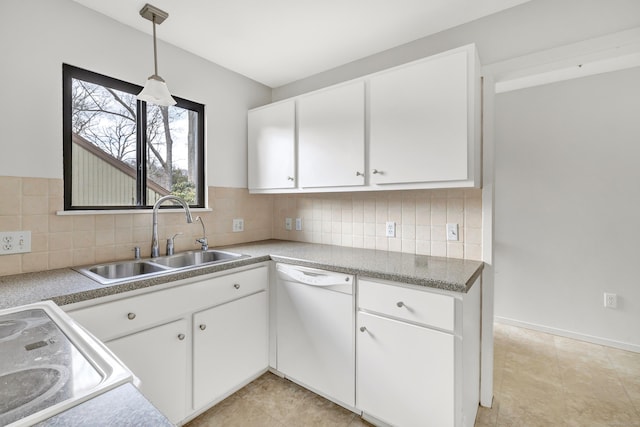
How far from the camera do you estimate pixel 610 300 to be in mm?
2383

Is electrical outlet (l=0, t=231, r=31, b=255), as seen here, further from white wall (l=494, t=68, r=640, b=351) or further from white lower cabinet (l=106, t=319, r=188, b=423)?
white wall (l=494, t=68, r=640, b=351)

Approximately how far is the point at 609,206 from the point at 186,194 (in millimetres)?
3404

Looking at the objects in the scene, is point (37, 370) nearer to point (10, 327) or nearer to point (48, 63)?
point (10, 327)

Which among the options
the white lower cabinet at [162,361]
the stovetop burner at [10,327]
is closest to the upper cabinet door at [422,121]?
the white lower cabinet at [162,361]

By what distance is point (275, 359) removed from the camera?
1941 millimetres

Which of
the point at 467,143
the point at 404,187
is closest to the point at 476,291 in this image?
the point at 404,187

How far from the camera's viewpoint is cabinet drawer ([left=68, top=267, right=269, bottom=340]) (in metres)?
1.23

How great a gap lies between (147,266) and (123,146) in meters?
0.79

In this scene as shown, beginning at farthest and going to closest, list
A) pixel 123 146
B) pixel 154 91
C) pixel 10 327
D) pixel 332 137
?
pixel 332 137, pixel 123 146, pixel 154 91, pixel 10 327

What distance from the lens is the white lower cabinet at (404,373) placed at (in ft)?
4.33

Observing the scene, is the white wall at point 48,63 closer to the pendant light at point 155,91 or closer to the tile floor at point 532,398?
the pendant light at point 155,91

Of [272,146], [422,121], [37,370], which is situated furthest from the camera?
[272,146]

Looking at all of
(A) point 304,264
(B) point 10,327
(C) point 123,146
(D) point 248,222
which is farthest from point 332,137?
(B) point 10,327

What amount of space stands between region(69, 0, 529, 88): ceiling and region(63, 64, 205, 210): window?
0.43m
